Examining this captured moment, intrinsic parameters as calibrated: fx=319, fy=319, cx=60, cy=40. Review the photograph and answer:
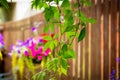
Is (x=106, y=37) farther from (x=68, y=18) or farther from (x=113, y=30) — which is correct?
(x=68, y=18)

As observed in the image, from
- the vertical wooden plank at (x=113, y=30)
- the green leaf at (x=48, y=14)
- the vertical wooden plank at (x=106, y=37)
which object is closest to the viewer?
the green leaf at (x=48, y=14)

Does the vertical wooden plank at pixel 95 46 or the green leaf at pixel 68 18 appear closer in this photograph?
the green leaf at pixel 68 18

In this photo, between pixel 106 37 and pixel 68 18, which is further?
pixel 106 37

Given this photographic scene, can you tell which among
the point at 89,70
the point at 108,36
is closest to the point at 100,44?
the point at 108,36

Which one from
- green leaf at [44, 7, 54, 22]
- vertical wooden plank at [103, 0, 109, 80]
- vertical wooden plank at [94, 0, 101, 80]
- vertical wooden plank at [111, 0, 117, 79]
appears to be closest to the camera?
green leaf at [44, 7, 54, 22]

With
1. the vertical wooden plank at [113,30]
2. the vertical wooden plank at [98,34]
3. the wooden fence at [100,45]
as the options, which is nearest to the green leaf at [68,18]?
the wooden fence at [100,45]

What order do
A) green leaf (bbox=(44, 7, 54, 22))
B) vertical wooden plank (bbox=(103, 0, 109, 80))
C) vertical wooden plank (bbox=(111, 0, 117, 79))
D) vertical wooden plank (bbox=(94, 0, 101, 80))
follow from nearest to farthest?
green leaf (bbox=(44, 7, 54, 22)) → vertical wooden plank (bbox=(111, 0, 117, 79)) → vertical wooden plank (bbox=(103, 0, 109, 80)) → vertical wooden plank (bbox=(94, 0, 101, 80))

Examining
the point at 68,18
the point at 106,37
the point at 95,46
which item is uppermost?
the point at 68,18

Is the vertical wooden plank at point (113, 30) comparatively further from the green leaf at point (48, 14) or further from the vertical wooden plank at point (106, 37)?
the green leaf at point (48, 14)

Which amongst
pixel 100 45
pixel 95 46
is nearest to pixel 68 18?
pixel 100 45

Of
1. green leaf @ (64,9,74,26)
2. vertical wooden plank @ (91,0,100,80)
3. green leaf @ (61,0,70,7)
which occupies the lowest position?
vertical wooden plank @ (91,0,100,80)

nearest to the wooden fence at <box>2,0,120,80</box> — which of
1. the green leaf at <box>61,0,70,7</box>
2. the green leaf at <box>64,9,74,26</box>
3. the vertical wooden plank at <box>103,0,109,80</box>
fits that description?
the vertical wooden plank at <box>103,0,109,80</box>

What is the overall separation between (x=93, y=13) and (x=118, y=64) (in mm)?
660

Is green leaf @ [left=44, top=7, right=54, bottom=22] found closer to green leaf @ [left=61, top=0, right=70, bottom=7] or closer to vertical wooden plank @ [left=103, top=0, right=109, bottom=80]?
green leaf @ [left=61, top=0, right=70, bottom=7]
